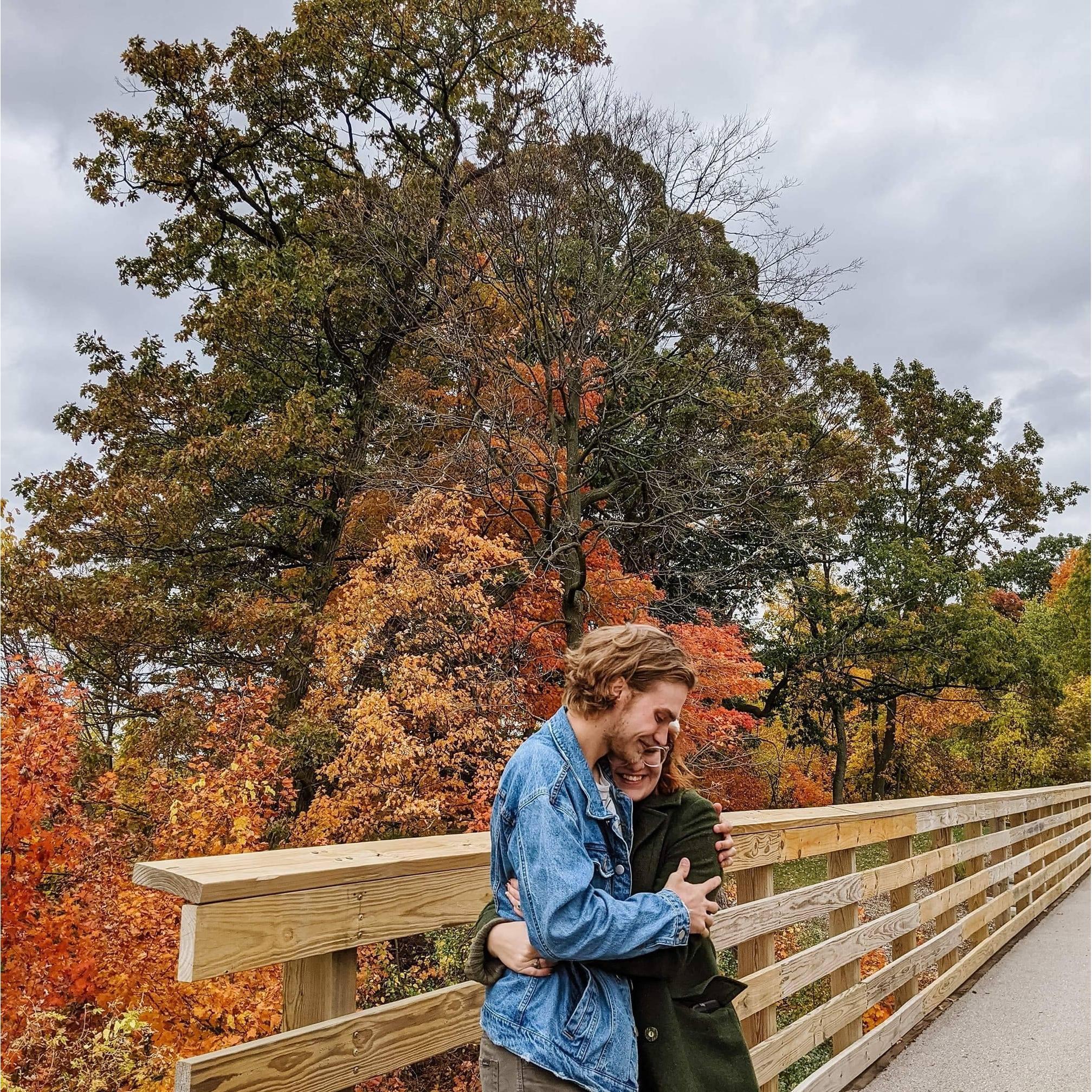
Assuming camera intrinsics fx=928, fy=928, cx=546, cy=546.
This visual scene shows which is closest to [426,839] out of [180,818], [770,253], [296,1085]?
[296,1085]

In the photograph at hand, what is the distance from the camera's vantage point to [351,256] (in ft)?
58.7

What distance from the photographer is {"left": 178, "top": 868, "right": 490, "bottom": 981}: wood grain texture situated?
5.37ft

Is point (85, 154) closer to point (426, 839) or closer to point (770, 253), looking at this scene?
point (770, 253)

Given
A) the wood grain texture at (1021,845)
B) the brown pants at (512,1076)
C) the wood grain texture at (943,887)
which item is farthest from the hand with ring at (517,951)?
the wood grain texture at (1021,845)

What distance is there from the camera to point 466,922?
2.29m

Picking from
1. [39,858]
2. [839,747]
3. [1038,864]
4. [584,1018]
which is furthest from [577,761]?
[839,747]

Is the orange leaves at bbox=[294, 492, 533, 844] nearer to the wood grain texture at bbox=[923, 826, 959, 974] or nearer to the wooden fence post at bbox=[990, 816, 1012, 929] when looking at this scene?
the wooden fence post at bbox=[990, 816, 1012, 929]

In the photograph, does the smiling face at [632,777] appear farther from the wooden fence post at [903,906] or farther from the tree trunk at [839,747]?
the tree trunk at [839,747]

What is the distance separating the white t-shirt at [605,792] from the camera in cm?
185

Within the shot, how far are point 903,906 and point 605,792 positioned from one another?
4.03m

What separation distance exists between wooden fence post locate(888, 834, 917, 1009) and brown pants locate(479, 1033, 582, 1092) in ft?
12.2

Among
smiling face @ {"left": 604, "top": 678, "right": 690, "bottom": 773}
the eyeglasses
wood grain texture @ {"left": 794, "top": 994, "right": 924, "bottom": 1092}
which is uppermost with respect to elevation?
smiling face @ {"left": 604, "top": 678, "right": 690, "bottom": 773}

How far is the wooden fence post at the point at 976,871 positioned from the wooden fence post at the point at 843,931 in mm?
2583

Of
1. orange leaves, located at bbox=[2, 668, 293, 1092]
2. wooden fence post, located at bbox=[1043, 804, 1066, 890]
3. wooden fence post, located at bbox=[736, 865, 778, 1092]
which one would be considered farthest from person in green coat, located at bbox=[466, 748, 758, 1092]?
wooden fence post, located at bbox=[1043, 804, 1066, 890]
